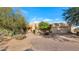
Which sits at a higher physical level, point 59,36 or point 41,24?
point 41,24

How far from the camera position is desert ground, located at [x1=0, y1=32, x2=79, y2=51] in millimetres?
2156

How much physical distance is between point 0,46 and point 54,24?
730 mm

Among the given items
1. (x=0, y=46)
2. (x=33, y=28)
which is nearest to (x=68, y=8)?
(x=33, y=28)

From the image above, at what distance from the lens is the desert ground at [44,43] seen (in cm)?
216

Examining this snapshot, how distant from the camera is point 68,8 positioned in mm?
2191

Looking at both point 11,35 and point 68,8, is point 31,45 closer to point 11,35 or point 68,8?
point 11,35

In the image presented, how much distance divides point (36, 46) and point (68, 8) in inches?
24.7

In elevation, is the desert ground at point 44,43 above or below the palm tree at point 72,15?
below

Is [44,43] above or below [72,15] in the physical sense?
below

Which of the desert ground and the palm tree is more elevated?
the palm tree

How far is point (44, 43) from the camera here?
2.17 metres
